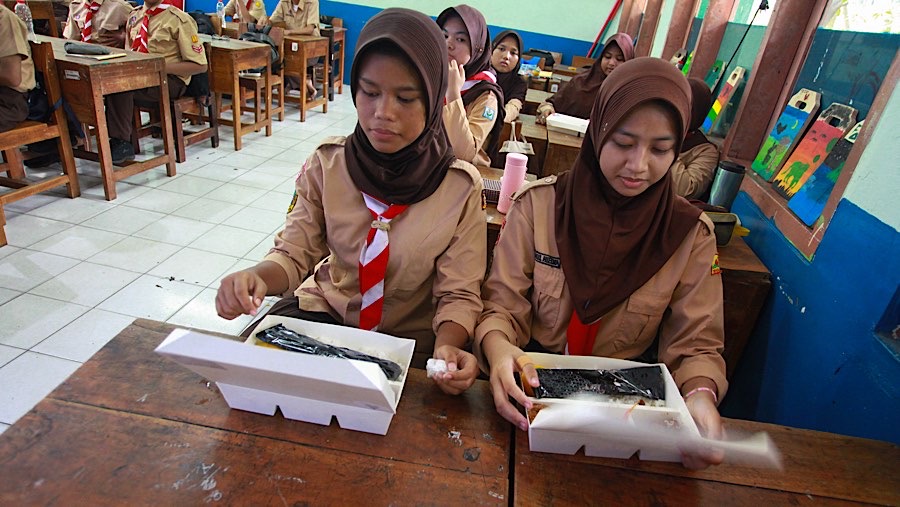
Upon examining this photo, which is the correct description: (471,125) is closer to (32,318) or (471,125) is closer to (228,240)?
(228,240)

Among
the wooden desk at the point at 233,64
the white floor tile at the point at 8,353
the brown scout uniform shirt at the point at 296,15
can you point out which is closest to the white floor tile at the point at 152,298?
the white floor tile at the point at 8,353

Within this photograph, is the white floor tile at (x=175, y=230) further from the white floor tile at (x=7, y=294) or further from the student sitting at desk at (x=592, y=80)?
the student sitting at desk at (x=592, y=80)

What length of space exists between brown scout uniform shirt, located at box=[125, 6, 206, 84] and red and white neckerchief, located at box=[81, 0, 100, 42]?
668 millimetres

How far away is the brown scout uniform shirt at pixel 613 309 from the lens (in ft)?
3.70

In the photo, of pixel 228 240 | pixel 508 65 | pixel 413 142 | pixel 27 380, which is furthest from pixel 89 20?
pixel 413 142

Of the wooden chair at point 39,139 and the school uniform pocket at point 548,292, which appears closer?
the school uniform pocket at point 548,292

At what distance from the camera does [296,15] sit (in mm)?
6633

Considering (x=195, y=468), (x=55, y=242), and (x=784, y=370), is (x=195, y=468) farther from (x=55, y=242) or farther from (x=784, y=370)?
(x=55, y=242)

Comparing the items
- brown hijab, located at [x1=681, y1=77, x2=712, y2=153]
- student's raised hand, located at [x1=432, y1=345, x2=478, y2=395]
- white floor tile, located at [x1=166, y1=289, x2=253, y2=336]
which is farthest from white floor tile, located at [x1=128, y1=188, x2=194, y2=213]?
brown hijab, located at [x1=681, y1=77, x2=712, y2=153]

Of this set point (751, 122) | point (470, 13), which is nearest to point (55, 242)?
point (470, 13)

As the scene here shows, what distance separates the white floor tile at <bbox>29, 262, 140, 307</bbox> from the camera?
2.22 metres

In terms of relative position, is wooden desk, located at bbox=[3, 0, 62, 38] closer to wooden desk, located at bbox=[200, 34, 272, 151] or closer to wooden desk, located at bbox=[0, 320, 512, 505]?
wooden desk, located at bbox=[200, 34, 272, 151]

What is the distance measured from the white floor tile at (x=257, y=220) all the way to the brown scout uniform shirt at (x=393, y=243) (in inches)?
75.4

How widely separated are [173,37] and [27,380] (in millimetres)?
3097
